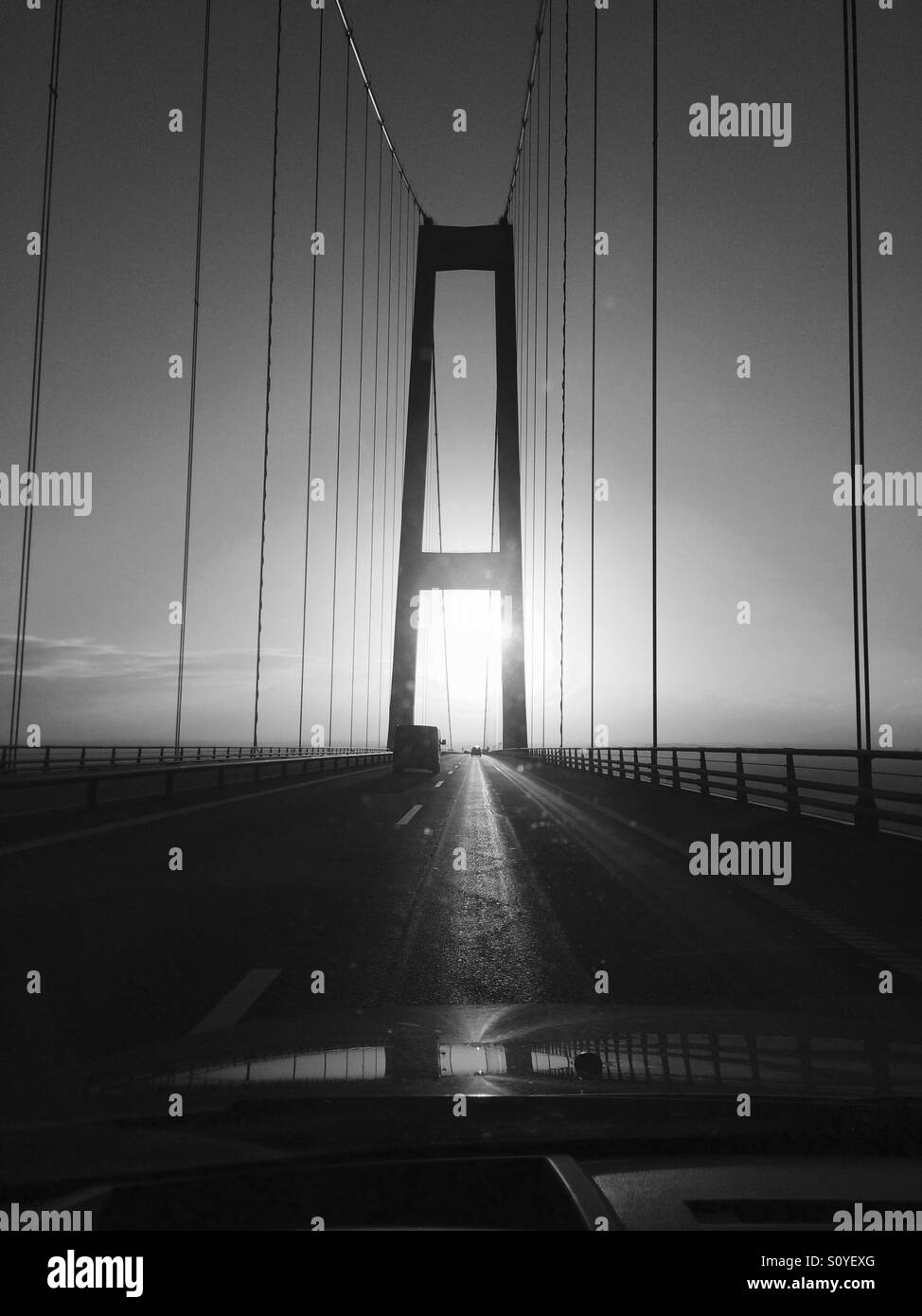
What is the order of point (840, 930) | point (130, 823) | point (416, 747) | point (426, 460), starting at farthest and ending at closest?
1. point (426, 460)
2. point (416, 747)
3. point (130, 823)
4. point (840, 930)

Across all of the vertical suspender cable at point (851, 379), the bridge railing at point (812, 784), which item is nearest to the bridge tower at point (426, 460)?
the bridge railing at point (812, 784)

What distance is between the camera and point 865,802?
10.5 m

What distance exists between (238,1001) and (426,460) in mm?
44904

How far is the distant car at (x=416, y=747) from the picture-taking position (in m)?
37.8

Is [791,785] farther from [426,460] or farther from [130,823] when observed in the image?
[426,460]

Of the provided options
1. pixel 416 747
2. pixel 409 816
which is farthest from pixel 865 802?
pixel 416 747

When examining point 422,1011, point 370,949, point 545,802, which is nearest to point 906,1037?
point 422,1011

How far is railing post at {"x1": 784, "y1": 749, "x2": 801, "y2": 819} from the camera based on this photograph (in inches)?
443

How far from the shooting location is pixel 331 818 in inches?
597

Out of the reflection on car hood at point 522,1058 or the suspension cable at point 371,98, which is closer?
the reflection on car hood at point 522,1058

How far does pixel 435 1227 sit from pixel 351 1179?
26cm

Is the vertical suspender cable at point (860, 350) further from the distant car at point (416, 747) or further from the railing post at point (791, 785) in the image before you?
the distant car at point (416, 747)

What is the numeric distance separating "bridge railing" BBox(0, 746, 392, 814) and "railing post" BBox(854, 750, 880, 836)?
7.84 m

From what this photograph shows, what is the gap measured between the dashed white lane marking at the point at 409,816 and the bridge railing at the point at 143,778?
3384 millimetres
